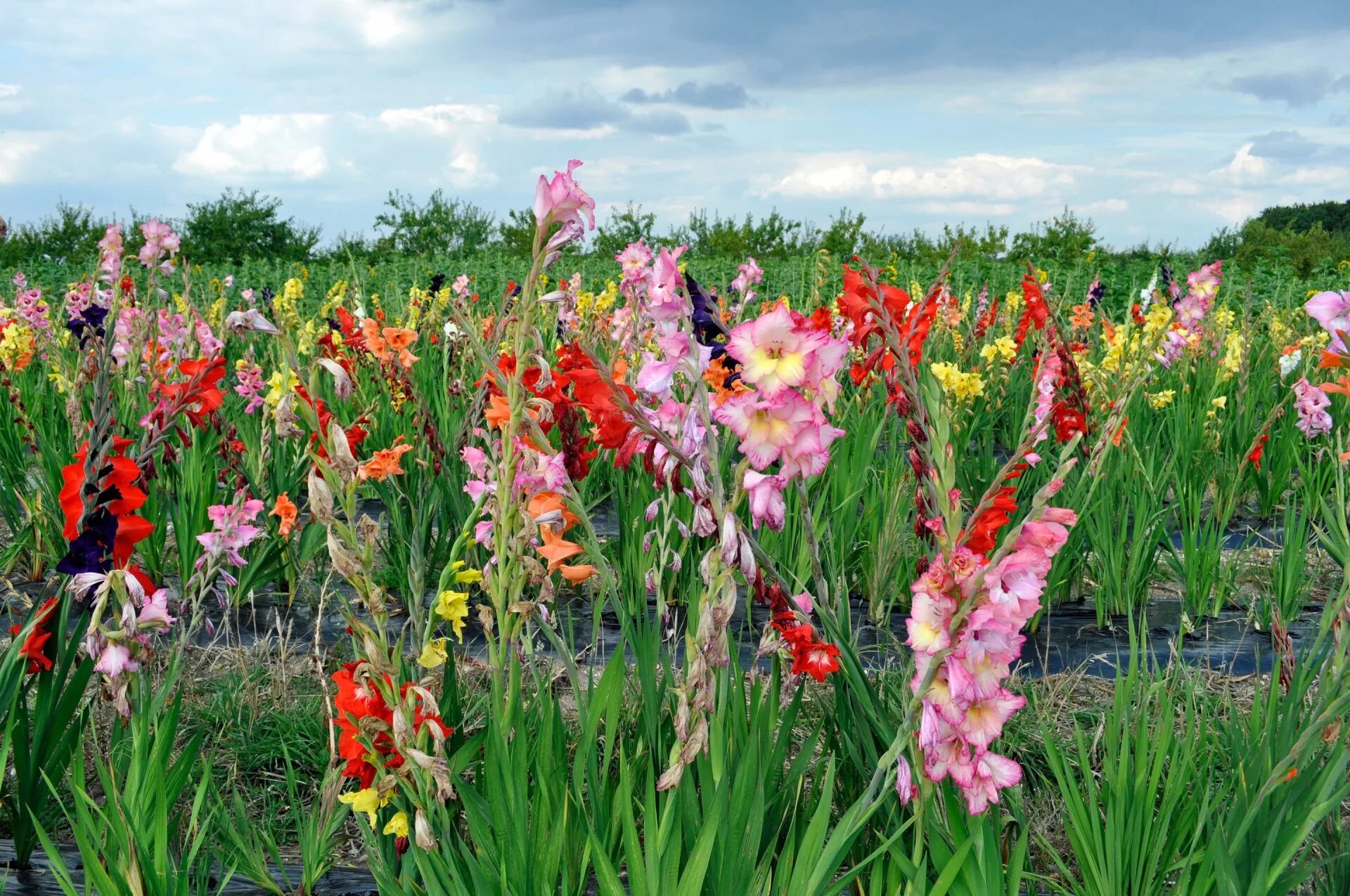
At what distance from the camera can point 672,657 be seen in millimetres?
1998

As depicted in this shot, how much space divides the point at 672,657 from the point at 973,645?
3.19ft

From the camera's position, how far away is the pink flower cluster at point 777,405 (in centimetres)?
123

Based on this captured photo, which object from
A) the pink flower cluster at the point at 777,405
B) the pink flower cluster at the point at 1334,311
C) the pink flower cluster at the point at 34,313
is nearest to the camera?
the pink flower cluster at the point at 777,405

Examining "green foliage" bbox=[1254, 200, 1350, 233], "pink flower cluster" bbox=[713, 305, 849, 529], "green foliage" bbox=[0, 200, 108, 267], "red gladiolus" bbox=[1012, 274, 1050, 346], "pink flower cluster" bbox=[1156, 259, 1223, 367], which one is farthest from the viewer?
"green foliage" bbox=[1254, 200, 1350, 233]

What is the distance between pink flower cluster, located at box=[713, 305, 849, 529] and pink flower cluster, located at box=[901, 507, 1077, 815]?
207 mm

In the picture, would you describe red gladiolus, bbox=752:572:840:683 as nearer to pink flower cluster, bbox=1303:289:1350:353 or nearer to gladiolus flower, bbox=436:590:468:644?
gladiolus flower, bbox=436:590:468:644

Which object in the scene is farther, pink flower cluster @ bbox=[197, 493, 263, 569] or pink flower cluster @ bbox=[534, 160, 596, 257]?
pink flower cluster @ bbox=[197, 493, 263, 569]

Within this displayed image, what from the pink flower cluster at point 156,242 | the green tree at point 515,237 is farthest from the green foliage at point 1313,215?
the pink flower cluster at point 156,242

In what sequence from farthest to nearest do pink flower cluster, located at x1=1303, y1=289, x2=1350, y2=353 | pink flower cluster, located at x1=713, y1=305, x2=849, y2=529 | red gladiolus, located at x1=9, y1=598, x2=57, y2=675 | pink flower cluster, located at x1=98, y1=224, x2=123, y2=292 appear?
pink flower cluster, located at x1=98, y1=224, x2=123, y2=292 < red gladiolus, located at x1=9, y1=598, x2=57, y2=675 < pink flower cluster, located at x1=1303, y1=289, x2=1350, y2=353 < pink flower cluster, located at x1=713, y1=305, x2=849, y2=529

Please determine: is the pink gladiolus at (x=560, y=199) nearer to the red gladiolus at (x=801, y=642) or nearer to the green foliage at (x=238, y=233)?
the red gladiolus at (x=801, y=642)

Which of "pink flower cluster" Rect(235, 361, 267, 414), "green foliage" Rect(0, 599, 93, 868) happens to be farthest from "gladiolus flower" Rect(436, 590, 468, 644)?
"pink flower cluster" Rect(235, 361, 267, 414)

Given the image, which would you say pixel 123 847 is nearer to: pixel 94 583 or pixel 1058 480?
pixel 94 583

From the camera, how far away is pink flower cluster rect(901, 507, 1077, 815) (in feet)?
3.54

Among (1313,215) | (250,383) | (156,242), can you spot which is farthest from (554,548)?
(1313,215)
